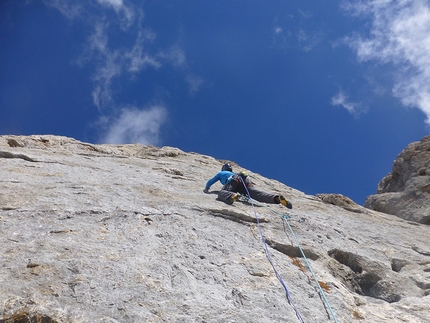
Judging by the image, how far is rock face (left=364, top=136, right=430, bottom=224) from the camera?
11406mm

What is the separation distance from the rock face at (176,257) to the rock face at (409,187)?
321 cm

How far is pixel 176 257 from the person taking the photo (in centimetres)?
488

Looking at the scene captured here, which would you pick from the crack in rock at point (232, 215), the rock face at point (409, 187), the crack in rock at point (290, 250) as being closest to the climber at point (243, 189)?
the crack in rock at point (232, 215)

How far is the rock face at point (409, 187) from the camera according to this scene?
1141 cm

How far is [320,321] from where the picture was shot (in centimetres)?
419

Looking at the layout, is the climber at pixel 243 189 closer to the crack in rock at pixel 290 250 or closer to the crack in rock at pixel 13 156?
the crack in rock at pixel 290 250

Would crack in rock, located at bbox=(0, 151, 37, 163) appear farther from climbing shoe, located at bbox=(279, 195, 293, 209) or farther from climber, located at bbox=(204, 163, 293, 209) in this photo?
climbing shoe, located at bbox=(279, 195, 293, 209)

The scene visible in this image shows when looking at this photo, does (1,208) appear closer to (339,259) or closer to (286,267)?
(286,267)

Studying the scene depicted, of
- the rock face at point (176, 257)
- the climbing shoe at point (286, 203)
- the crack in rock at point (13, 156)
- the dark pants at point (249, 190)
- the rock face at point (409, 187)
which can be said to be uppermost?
the rock face at point (409, 187)

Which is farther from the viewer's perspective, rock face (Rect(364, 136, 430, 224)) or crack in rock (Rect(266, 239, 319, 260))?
rock face (Rect(364, 136, 430, 224))

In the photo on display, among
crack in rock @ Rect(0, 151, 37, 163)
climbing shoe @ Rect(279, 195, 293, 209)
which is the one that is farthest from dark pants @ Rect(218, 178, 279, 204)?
crack in rock @ Rect(0, 151, 37, 163)

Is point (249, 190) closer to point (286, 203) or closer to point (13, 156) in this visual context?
point (286, 203)

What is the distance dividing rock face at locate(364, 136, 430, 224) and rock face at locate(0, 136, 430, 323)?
10.5ft

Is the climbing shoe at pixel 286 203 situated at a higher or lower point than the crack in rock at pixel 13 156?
lower
